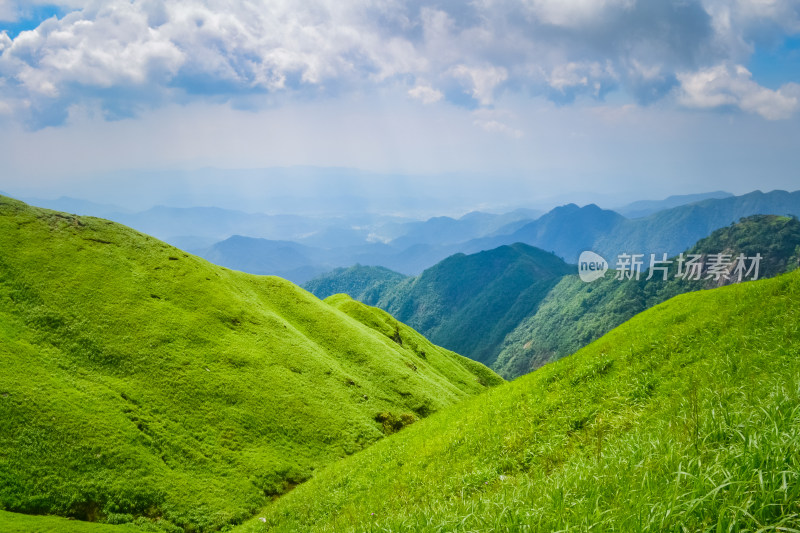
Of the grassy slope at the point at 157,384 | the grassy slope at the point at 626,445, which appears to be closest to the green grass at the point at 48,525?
the grassy slope at the point at 157,384

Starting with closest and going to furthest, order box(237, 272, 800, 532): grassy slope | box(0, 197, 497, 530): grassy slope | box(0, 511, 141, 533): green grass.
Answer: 1. box(237, 272, 800, 532): grassy slope
2. box(0, 511, 141, 533): green grass
3. box(0, 197, 497, 530): grassy slope

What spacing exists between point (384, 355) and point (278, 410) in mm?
25642

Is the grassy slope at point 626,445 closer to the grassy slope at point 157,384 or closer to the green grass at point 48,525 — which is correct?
the green grass at point 48,525

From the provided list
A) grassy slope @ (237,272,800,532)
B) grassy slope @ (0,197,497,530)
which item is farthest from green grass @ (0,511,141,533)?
grassy slope @ (237,272,800,532)

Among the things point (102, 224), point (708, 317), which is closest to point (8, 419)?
point (102, 224)

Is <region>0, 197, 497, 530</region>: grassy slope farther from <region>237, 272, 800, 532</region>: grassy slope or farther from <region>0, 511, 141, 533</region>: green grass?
<region>237, 272, 800, 532</region>: grassy slope

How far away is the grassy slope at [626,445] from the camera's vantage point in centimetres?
573

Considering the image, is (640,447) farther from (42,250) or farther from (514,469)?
(42,250)

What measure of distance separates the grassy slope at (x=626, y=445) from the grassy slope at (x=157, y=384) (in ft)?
41.4

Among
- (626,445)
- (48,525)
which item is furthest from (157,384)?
(626,445)

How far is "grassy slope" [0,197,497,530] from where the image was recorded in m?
30.2

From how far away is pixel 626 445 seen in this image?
382 inches

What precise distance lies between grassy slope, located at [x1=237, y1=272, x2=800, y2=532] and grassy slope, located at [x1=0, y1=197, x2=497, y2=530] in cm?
1262

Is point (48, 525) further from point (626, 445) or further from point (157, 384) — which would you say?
point (626, 445)
